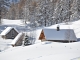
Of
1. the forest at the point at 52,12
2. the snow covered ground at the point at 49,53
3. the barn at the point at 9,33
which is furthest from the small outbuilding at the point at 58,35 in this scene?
the forest at the point at 52,12

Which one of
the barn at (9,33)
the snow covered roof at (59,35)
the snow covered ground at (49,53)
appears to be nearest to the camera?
the snow covered ground at (49,53)

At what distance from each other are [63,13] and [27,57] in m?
51.5

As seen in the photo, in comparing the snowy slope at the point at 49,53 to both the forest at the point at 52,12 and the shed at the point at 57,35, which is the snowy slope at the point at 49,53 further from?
the forest at the point at 52,12

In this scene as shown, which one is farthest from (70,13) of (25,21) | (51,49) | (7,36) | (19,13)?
(51,49)

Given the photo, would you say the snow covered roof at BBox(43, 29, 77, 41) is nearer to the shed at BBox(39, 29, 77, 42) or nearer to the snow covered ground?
the shed at BBox(39, 29, 77, 42)

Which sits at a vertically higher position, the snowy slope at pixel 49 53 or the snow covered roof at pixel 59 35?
the snow covered roof at pixel 59 35

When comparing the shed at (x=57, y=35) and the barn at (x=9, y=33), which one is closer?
the shed at (x=57, y=35)

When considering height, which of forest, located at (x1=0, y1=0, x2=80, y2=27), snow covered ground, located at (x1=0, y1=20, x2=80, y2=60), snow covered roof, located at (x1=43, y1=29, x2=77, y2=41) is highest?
forest, located at (x1=0, y1=0, x2=80, y2=27)

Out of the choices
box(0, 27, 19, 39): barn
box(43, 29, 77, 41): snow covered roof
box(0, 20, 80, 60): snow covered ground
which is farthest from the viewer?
box(0, 27, 19, 39): barn

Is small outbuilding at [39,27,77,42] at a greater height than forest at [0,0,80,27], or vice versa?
forest at [0,0,80,27]

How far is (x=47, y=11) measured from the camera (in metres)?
78.6

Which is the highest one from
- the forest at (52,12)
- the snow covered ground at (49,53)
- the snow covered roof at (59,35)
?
the forest at (52,12)

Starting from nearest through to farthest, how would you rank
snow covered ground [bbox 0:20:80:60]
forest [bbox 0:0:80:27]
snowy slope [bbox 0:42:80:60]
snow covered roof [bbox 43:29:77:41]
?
snow covered ground [bbox 0:20:80:60] < snowy slope [bbox 0:42:80:60] < snow covered roof [bbox 43:29:77:41] < forest [bbox 0:0:80:27]

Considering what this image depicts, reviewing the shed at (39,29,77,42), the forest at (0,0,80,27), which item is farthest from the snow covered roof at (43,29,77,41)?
the forest at (0,0,80,27)
